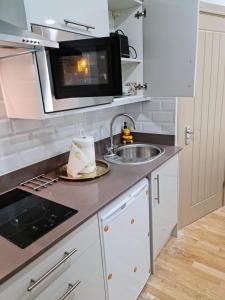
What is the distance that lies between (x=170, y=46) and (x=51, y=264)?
5.13 feet

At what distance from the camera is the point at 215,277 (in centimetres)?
171

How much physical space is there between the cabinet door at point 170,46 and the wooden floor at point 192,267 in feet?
4.39

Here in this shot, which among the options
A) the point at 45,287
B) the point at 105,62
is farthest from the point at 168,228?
the point at 105,62

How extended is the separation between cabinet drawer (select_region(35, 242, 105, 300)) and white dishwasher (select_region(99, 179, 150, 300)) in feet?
0.19

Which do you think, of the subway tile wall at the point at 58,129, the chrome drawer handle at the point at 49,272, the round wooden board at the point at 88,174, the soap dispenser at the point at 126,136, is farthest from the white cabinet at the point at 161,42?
the chrome drawer handle at the point at 49,272

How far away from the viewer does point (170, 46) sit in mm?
1643

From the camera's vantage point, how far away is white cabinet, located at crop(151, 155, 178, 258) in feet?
5.37

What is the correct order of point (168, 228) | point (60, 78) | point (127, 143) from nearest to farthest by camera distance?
1. point (60, 78)
2. point (168, 228)
3. point (127, 143)

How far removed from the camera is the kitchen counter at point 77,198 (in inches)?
30.6

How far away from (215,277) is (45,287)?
1.41m

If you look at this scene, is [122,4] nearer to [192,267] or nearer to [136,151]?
[136,151]

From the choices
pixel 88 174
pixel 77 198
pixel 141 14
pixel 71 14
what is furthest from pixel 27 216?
pixel 141 14

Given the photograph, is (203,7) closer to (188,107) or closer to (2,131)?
(188,107)

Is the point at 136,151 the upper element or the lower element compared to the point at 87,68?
lower
